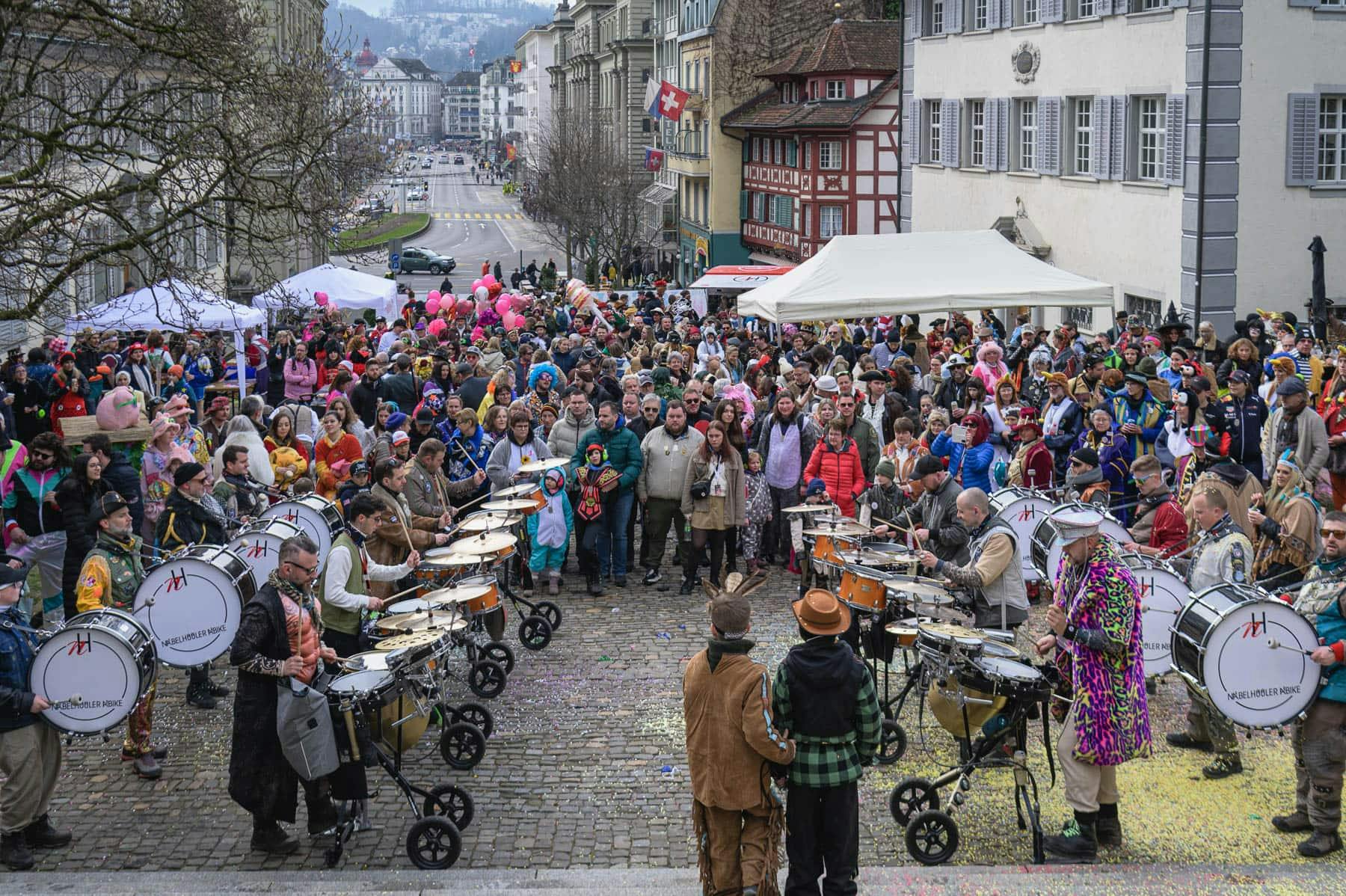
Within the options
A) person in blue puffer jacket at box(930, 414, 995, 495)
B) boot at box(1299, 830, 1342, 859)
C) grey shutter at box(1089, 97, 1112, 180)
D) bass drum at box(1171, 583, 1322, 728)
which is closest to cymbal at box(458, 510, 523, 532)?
person in blue puffer jacket at box(930, 414, 995, 495)

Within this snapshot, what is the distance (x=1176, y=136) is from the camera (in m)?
25.7

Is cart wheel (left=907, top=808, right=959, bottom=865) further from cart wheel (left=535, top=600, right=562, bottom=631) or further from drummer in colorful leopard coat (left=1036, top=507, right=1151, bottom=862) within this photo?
cart wheel (left=535, top=600, right=562, bottom=631)

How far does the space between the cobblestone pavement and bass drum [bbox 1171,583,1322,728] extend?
2.56 ft

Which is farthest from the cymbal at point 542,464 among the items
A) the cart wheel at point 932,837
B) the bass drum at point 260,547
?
the cart wheel at point 932,837

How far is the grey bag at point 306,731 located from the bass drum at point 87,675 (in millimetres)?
1022

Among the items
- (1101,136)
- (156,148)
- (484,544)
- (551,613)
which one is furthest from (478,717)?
(1101,136)

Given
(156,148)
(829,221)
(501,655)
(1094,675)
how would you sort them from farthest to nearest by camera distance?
(829,221) → (156,148) → (501,655) → (1094,675)

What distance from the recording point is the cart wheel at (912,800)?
8344 mm

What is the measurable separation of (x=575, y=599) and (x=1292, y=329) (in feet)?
33.1

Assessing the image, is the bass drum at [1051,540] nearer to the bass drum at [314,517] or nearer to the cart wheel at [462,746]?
the cart wheel at [462,746]

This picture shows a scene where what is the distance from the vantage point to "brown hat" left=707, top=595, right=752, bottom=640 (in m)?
7.00

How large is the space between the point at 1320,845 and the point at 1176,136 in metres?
19.8

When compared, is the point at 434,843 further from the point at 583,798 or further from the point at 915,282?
the point at 915,282

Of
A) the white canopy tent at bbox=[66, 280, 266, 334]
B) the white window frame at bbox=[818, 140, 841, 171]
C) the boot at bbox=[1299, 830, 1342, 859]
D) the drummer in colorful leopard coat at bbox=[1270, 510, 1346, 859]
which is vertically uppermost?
the white window frame at bbox=[818, 140, 841, 171]
